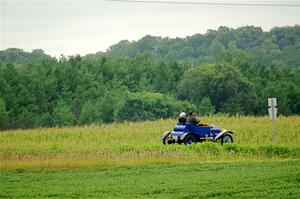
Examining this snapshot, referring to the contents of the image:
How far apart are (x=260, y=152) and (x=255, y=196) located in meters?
11.1

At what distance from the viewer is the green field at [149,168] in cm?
1733

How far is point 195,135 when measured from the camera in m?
29.6

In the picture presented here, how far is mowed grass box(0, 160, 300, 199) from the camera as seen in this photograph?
1689 centimetres

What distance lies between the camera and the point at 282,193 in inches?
651

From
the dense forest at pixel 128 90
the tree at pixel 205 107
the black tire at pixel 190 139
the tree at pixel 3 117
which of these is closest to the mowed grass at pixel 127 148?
the black tire at pixel 190 139

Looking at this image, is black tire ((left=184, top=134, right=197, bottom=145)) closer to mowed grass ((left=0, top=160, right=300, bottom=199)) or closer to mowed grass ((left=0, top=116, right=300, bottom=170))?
mowed grass ((left=0, top=116, right=300, bottom=170))

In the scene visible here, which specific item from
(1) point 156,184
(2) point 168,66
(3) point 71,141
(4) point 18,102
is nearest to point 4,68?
(4) point 18,102

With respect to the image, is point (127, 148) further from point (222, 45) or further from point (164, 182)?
point (222, 45)

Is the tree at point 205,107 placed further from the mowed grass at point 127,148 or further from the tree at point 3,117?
the mowed grass at point 127,148

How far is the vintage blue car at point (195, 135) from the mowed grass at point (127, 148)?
0.81 m

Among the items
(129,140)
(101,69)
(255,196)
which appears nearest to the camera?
(255,196)

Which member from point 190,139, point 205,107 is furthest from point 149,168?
point 205,107

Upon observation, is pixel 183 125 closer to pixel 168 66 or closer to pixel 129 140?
pixel 129 140

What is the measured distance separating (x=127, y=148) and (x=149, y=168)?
5.94 m
